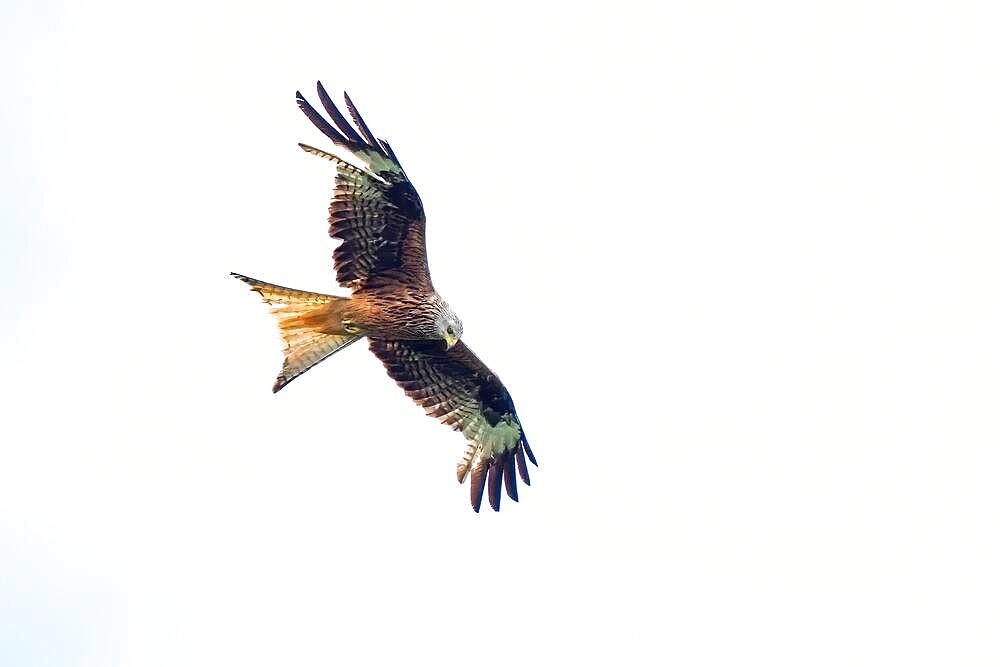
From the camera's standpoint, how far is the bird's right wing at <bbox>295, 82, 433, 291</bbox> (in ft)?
59.3

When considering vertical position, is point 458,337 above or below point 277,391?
above

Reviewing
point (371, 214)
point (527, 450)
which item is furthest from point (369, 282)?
point (527, 450)

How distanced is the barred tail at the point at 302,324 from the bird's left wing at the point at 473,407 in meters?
1.11

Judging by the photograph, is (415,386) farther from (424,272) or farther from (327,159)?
(327,159)

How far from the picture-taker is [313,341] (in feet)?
61.7

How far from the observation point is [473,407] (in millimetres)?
20250

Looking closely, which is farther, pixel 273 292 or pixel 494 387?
pixel 494 387

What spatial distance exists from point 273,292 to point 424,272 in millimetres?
1575

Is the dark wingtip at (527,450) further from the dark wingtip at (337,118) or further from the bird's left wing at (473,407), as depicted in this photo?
the dark wingtip at (337,118)

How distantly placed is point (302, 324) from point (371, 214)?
54.3 inches

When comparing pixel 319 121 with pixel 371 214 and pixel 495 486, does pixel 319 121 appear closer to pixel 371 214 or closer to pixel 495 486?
pixel 371 214

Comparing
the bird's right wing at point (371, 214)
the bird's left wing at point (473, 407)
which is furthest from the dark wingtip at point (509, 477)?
the bird's right wing at point (371, 214)

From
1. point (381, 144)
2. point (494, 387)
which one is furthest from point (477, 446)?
→ point (381, 144)

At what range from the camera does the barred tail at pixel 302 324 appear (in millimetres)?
18594
